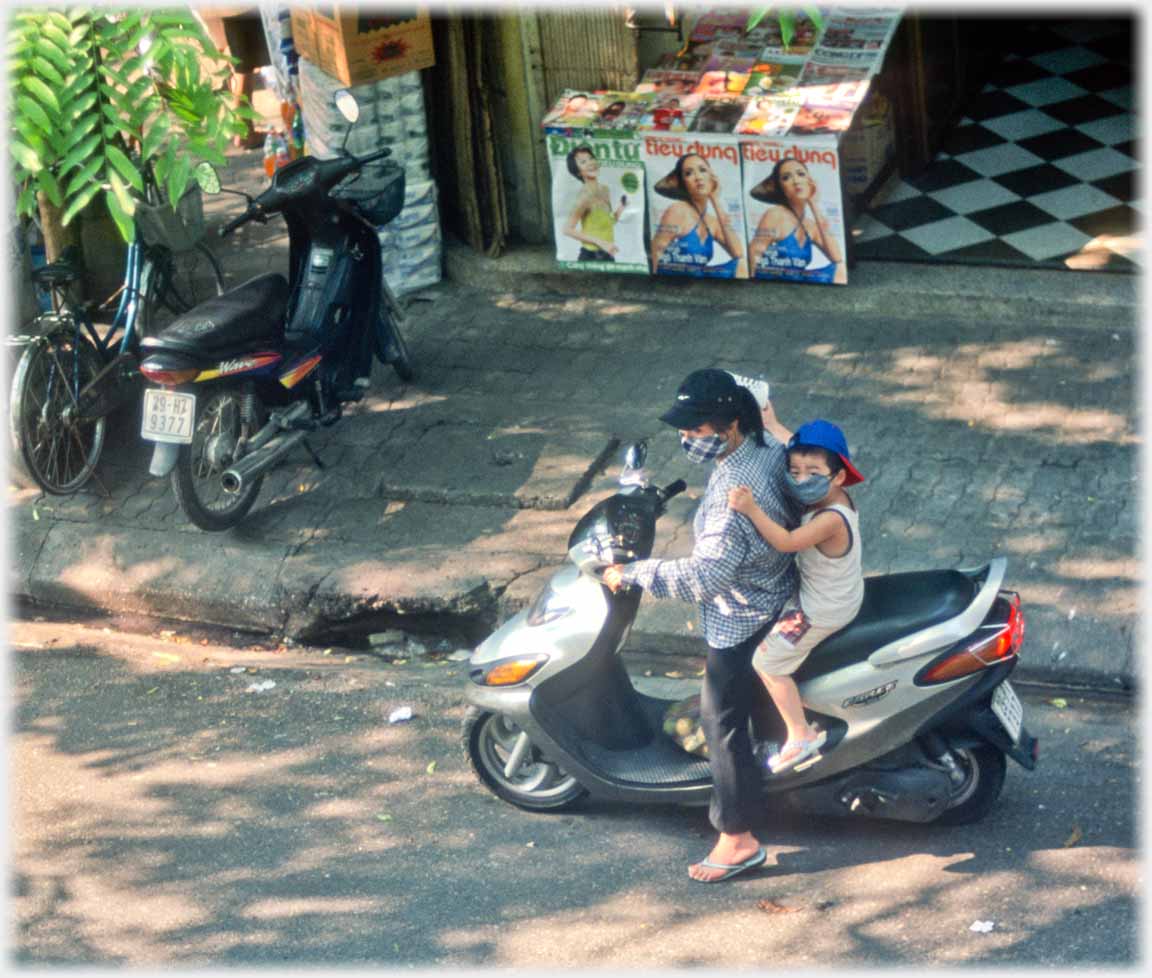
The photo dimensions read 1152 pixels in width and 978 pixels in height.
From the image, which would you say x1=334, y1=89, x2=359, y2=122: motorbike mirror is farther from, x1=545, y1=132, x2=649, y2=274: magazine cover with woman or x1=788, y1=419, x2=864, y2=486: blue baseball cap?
x1=788, y1=419, x2=864, y2=486: blue baseball cap

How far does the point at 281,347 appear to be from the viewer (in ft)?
23.9

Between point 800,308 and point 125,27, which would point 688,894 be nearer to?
point 125,27

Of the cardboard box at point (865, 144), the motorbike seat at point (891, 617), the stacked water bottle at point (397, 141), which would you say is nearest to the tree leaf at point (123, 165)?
the stacked water bottle at point (397, 141)

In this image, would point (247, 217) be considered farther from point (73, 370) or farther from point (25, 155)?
point (25, 155)

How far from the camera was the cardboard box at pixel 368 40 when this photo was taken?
8.33 meters

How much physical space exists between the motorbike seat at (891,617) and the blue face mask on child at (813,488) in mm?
468

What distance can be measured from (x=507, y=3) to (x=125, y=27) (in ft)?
10.2

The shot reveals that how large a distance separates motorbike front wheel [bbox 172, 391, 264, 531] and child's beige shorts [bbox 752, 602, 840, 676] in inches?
120

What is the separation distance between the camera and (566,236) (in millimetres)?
8898

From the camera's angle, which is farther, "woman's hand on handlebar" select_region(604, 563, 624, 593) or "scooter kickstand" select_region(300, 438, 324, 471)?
"scooter kickstand" select_region(300, 438, 324, 471)

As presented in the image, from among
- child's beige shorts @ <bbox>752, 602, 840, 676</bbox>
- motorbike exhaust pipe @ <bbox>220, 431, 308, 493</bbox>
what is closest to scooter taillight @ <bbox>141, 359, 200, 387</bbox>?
motorbike exhaust pipe @ <bbox>220, 431, 308, 493</bbox>

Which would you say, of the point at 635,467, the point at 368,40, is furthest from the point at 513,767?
the point at 368,40

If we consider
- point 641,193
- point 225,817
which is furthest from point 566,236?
point 225,817

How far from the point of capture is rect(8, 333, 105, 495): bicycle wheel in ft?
23.9
